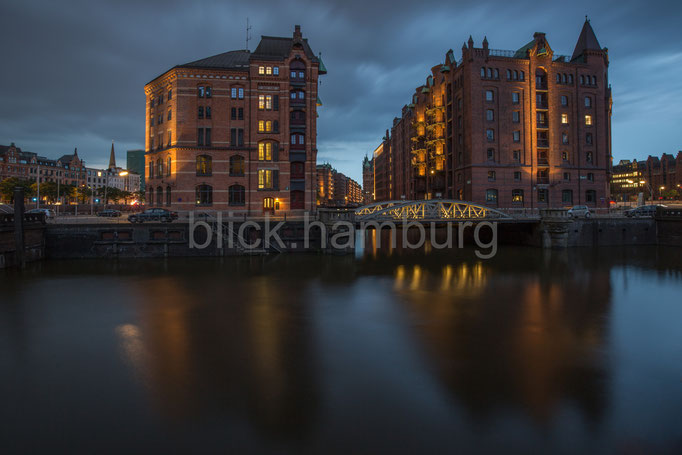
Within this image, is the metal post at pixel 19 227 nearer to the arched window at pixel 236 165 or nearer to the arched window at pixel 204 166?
the arched window at pixel 204 166

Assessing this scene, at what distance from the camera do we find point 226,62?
144ft

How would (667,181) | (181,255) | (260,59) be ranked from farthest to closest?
(667,181)
(260,59)
(181,255)

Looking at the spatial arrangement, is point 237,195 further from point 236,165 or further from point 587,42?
point 587,42

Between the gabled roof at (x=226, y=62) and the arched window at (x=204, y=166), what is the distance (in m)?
9.94

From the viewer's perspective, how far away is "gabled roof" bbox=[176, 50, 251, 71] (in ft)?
Result: 137

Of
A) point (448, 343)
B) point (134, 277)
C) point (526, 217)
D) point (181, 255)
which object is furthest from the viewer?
point (526, 217)

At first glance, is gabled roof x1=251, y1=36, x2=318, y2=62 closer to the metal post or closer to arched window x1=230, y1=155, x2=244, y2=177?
arched window x1=230, y1=155, x2=244, y2=177

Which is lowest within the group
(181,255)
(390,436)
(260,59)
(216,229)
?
(390,436)

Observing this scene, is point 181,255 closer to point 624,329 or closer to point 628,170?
point 624,329

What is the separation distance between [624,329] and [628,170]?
16523 centimetres

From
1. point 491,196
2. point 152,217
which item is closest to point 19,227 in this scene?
point 152,217

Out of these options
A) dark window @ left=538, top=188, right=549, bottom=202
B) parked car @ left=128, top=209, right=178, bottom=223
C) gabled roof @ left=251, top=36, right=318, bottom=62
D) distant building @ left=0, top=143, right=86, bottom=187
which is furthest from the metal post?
distant building @ left=0, top=143, right=86, bottom=187

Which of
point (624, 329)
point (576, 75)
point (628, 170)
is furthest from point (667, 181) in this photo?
point (624, 329)

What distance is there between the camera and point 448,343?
12492mm
